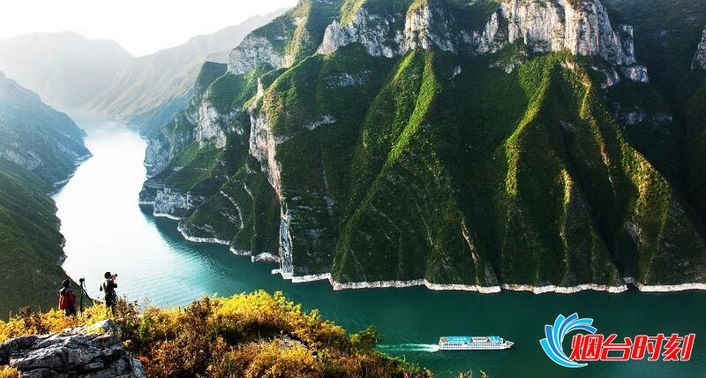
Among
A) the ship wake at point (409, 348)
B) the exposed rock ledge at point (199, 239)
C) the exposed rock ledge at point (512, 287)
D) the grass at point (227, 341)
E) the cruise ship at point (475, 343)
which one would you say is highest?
the grass at point (227, 341)

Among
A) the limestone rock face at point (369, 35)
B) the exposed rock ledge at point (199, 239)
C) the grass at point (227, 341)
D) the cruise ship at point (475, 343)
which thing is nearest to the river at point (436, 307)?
the cruise ship at point (475, 343)

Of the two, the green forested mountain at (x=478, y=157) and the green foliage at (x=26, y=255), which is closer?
the green foliage at (x=26, y=255)

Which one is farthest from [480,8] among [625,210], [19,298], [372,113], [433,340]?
[19,298]

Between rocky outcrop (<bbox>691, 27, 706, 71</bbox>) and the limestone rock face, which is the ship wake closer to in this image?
the limestone rock face

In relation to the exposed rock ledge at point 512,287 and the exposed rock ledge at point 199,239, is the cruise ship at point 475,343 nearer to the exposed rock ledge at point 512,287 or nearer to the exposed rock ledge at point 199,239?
the exposed rock ledge at point 512,287

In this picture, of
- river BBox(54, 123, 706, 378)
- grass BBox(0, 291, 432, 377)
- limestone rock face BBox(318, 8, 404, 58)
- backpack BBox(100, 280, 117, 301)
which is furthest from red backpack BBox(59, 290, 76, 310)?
limestone rock face BBox(318, 8, 404, 58)
